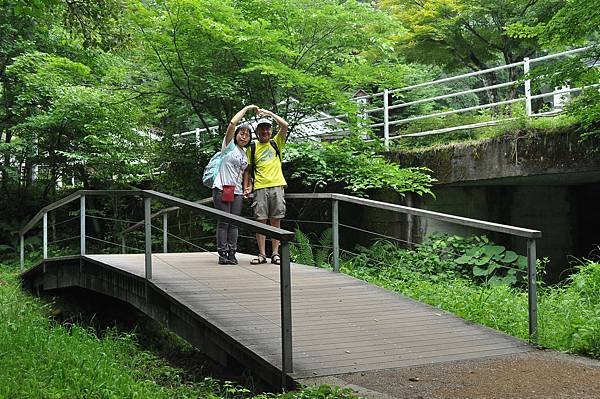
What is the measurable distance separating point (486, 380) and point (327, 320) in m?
1.84

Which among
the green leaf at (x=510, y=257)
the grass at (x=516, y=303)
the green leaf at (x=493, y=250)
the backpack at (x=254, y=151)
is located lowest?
the grass at (x=516, y=303)

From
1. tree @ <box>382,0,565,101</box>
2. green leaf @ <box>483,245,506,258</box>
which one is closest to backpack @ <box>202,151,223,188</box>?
green leaf @ <box>483,245,506,258</box>

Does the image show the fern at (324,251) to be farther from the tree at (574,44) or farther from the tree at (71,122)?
the tree at (574,44)

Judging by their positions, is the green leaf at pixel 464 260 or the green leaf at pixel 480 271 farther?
the green leaf at pixel 464 260

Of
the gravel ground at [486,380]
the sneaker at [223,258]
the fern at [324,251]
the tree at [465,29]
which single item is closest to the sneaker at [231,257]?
the sneaker at [223,258]

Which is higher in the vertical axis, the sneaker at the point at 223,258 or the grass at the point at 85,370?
the sneaker at the point at 223,258

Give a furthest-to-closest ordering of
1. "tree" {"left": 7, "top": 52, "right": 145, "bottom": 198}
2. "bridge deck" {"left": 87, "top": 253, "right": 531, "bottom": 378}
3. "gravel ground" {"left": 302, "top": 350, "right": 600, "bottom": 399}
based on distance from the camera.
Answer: "tree" {"left": 7, "top": 52, "right": 145, "bottom": 198}
"bridge deck" {"left": 87, "top": 253, "right": 531, "bottom": 378}
"gravel ground" {"left": 302, "top": 350, "right": 600, "bottom": 399}

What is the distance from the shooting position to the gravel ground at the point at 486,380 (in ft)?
13.0

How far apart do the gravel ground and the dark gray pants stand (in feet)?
11.9

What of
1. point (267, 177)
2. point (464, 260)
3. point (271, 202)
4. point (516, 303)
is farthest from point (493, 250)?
point (267, 177)

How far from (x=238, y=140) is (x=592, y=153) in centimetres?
507

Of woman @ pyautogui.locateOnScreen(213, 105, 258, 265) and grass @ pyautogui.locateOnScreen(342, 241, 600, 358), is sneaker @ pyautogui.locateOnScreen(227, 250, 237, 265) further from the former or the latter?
grass @ pyautogui.locateOnScreen(342, 241, 600, 358)

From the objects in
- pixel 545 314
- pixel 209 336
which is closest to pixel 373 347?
pixel 209 336

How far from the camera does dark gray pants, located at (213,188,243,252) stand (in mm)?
7621
